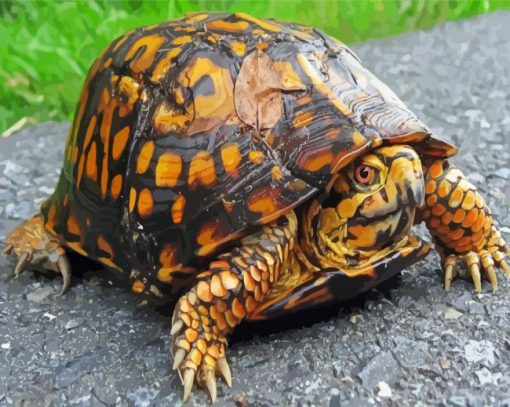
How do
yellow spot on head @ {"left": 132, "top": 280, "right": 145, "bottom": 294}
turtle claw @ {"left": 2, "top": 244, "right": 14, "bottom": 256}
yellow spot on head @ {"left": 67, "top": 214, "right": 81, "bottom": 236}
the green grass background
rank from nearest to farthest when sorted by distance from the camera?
yellow spot on head @ {"left": 132, "top": 280, "right": 145, "bottom": 294}
yellow spot on head @ {"left": 67, "top": 214, "right": 81, "bottom": 236}
turtle claw @ {"left": 2, "top": 244, "right": 14, "bottom": 256}
the green grass background

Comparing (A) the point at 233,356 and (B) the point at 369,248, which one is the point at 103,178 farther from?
(B) the point at 369,248

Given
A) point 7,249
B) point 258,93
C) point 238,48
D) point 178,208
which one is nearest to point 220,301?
point 178,208

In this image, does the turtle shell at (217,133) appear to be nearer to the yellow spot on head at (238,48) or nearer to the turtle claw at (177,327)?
the yellow spot on head at (238,48)

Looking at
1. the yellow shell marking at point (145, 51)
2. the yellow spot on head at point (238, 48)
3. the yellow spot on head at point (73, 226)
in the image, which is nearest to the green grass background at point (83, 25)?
the yellow spot on head at point (73, 226)

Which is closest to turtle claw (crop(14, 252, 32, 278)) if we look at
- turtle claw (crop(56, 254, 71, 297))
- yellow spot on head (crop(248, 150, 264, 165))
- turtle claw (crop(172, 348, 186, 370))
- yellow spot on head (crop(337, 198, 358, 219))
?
turtle claw (crop(56, 254, 71, 297))

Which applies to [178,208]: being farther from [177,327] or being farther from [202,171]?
[177,327]

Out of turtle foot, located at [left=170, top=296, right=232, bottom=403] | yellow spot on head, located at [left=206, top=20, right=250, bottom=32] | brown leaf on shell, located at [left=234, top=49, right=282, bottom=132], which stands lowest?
turtle foot, located at [left=170, top=296, right=232, bottom=403]

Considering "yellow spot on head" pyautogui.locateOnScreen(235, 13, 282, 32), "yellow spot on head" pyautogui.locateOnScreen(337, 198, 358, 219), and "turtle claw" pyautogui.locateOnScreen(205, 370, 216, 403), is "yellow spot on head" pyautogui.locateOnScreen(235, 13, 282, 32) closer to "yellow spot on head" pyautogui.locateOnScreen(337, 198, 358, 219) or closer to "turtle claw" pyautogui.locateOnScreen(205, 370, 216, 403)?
"yellow spot on head" pyautogui.locateOnScreen(337, 198, 358, 219)
